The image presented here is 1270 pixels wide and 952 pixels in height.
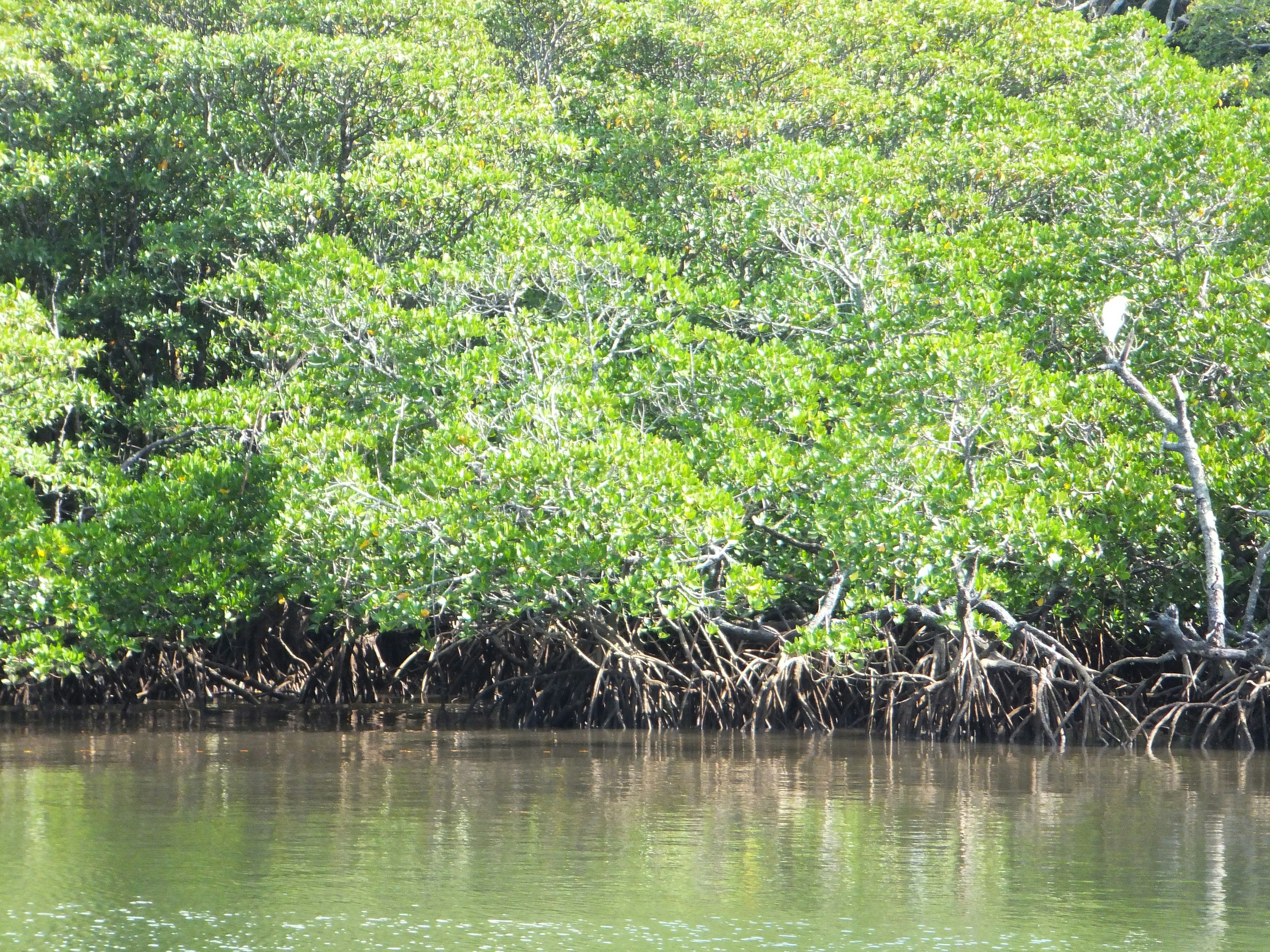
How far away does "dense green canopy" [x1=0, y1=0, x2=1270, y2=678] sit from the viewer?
10.4 meters

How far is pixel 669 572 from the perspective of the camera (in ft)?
33.6

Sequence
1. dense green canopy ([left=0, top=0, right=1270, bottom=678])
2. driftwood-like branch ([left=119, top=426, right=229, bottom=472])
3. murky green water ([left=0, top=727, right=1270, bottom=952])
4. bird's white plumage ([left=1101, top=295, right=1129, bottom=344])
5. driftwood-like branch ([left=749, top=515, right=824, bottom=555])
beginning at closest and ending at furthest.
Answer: murky green water ([left=0, top=727, right=1270, bottom=952])
bird's white plumage ([left=1101, top=295, right=1129, bottom=344])
dense green canopy ([left=0, top=0, right=1270, bottom=678])
driftwood-like branch ([left=749, top=515, right=824, bottom=555])
driftwood-like branch ([left=119, top=426, right=229, bottom=472])

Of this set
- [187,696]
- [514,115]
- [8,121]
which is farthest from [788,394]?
[8,121]

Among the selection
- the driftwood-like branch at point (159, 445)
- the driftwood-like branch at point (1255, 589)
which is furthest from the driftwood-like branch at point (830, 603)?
the driftwood-like branch at point (159, 445)

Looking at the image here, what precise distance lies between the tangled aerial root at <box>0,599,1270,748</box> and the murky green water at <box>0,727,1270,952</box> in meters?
0.44

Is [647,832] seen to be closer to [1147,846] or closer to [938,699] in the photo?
[1147,846]

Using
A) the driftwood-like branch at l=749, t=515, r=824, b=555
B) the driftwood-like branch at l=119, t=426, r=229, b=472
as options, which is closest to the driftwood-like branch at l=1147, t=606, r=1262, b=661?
the driftwood-like branch at l=749, t=515, r=824, b=555

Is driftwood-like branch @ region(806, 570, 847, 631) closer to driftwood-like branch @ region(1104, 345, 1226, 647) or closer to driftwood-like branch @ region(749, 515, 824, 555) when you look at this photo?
driftwood-like branch @ region(749, 515, 824, 555)

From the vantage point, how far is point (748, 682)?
1142 cm

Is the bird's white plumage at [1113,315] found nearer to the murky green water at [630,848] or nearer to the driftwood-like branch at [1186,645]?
the driftwood-like branch at [1186,645]

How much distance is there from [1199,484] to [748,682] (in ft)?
11.3

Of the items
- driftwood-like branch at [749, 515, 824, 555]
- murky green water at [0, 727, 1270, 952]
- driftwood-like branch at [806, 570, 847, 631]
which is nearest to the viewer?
murky green water at [0, 727, 1270, 952]

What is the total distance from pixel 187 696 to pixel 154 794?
5124mm

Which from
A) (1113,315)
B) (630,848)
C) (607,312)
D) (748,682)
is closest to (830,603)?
(748,682)
